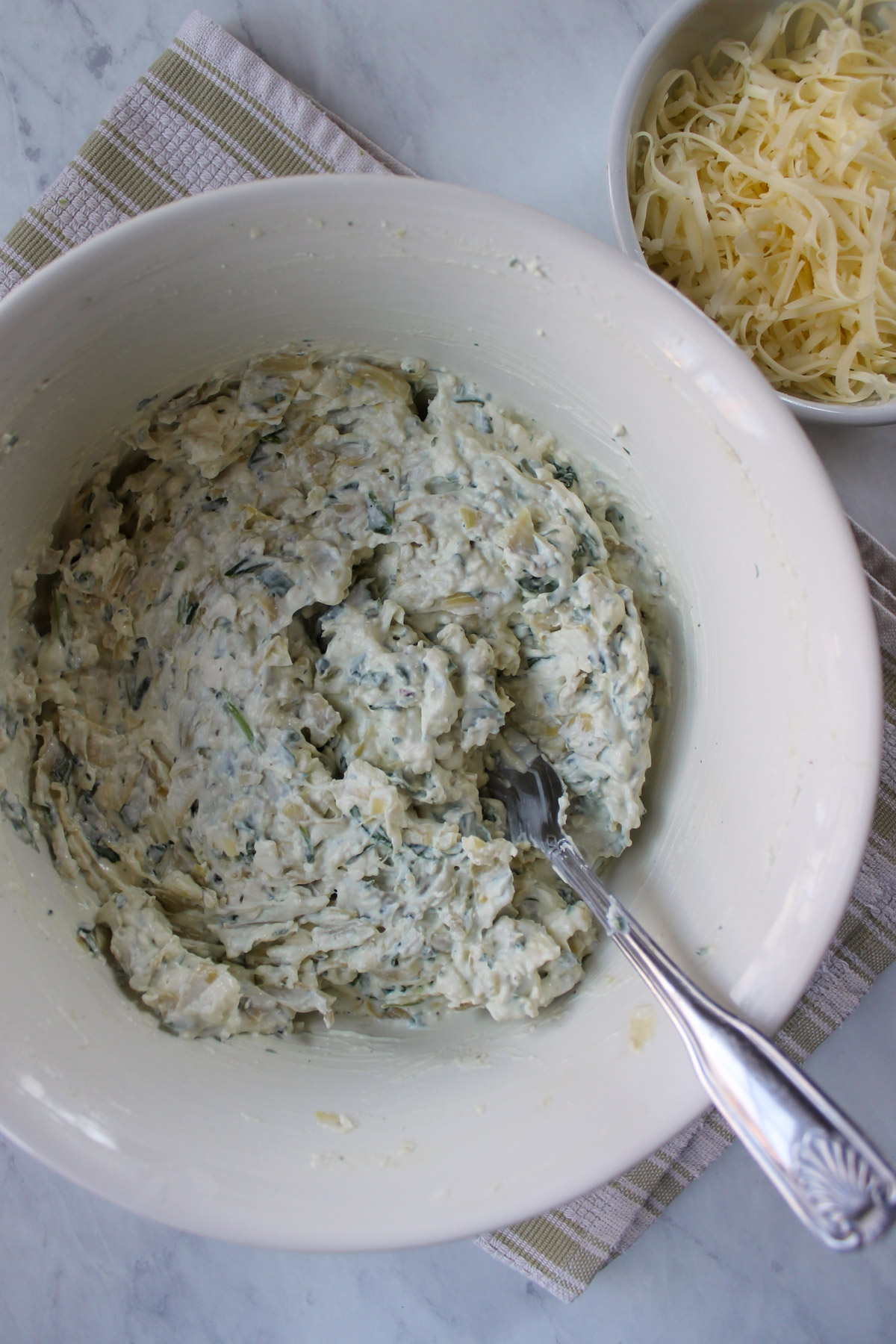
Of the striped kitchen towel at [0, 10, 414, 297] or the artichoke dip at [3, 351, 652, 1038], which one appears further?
the striped kitchen towel at [0, 10, 414, 297]

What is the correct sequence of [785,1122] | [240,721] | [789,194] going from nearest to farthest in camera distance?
[785,1122], [240,721], [789,194]

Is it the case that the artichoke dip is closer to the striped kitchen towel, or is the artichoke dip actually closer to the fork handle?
the fork handle

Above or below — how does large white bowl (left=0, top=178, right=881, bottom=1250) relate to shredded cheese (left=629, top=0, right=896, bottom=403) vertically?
below

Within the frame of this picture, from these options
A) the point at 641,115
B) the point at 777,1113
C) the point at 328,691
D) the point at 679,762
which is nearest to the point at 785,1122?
the point at 777,1113

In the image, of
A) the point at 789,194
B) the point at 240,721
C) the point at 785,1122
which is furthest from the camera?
the point at 789,194

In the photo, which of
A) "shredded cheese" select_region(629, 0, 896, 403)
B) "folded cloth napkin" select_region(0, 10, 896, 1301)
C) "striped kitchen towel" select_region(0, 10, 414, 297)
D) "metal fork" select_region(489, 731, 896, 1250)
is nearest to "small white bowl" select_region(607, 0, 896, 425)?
"shredded cheese" select_region(629, 0, 896, 403)

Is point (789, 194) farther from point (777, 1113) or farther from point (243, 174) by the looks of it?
point (777, 1113)

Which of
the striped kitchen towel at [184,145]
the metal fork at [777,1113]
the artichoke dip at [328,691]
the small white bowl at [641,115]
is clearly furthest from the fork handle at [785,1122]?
Result: the striped kitchen towel at [184,145]

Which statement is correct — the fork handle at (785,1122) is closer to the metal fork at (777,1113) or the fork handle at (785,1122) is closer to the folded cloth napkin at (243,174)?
the metal fork at (777,1113)
